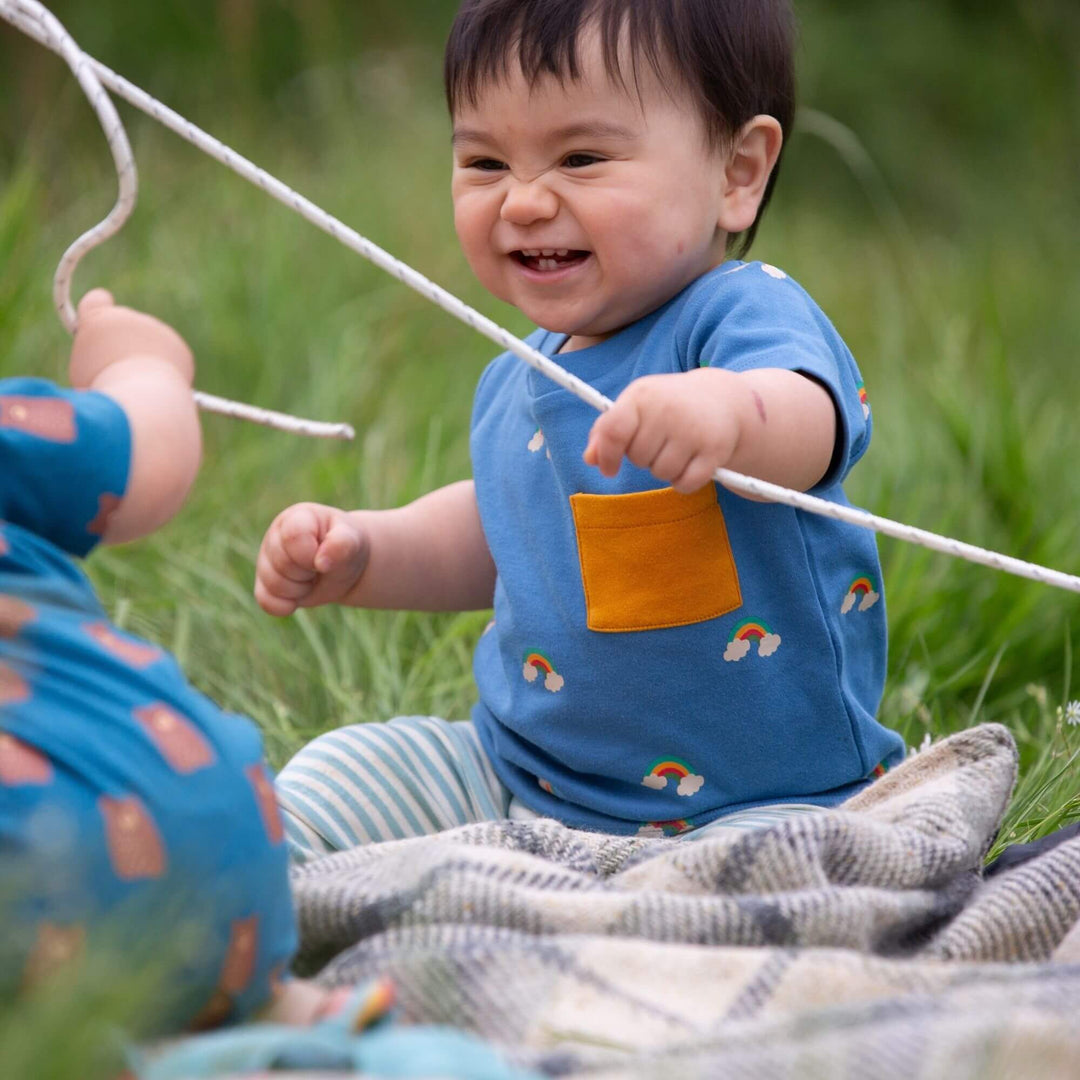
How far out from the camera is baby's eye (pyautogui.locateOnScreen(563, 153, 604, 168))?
51.4 inches

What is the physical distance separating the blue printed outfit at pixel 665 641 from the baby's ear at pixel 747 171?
6 centimetres

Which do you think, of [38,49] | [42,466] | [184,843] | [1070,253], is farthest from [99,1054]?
[38,49]

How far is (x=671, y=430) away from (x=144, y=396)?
1.18 ft

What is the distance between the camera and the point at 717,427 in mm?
1086

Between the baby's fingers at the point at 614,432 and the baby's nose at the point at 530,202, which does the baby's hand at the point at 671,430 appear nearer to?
the baby's fingers at the point at 614,432

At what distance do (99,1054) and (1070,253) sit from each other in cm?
422

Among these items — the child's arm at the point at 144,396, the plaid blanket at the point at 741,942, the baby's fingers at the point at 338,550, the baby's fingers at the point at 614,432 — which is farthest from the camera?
the baby's fingers at the point at 338,550

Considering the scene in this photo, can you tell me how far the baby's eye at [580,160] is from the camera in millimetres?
1307

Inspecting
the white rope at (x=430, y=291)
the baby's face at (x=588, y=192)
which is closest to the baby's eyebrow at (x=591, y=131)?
the baby's face at (x=588, y=192)

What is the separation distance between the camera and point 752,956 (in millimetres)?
959

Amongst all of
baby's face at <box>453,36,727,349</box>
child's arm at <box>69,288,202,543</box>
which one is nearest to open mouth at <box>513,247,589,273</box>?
baby's face at <box>453,36,727,349</box>

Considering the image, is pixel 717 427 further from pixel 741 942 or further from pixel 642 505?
pixel 741 942

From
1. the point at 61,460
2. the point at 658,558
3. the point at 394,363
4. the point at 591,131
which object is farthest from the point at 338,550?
the point at 394,363

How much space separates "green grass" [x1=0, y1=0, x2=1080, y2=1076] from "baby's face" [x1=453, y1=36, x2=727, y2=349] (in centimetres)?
58
